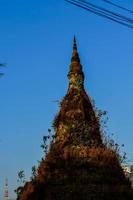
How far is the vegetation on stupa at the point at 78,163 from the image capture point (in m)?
24.3

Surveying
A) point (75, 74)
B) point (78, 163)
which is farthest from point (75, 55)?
point (78, 163)

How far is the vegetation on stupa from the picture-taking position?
24297mm

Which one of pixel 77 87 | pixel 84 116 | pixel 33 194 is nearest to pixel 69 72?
pixel 77 87

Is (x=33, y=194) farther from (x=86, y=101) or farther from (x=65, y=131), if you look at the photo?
(x=86, y=101)

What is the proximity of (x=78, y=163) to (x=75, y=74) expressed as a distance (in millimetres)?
5738

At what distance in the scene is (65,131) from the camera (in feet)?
89.6

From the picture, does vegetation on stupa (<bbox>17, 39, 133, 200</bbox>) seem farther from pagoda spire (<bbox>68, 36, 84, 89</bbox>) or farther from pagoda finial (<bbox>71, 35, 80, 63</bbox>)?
pagoda finial (<bbox>71, 35, 80, 63</bbox>)

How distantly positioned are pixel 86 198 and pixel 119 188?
168cm

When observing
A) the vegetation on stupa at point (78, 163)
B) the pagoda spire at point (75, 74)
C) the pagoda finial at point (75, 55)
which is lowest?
the vegetation on stupa at point (78, 163)

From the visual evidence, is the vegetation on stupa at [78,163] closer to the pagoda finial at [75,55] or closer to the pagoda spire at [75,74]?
the pagoda spire at [75,74]

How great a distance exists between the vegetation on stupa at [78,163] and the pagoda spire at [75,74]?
48 cm

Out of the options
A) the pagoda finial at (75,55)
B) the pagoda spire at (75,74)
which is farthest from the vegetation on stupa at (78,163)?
the pagoda finial at (75,55)

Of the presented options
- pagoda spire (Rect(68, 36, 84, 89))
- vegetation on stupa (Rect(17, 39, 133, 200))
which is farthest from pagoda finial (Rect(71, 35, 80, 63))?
vegetation on stupa (Rect(17, 39, 133, 200))

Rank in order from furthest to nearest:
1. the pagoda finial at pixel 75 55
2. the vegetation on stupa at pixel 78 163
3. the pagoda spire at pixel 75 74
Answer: the pagoda finial at pixel 75 55 < the pagoda spire at pixel 75 74 < the vegetation on stupa at pixel 78 163
